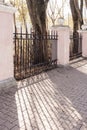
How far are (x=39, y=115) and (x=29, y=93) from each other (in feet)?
5.34

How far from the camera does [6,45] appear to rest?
21.8ft

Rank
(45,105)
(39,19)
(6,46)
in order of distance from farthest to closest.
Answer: (39,19)
(6,46)
(45,105)

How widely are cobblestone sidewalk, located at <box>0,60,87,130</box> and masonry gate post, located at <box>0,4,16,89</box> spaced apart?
0.33 metres

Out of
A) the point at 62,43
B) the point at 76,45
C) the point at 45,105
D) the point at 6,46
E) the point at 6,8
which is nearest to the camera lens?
the point at 45,105

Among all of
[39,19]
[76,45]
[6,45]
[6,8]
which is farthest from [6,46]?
[76,45]

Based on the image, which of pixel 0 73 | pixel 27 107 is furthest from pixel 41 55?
pixel 27 107

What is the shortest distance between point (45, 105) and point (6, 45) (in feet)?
7.03

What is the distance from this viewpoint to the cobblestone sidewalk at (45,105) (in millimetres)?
4438

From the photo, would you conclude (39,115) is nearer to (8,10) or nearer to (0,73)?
(0,73)

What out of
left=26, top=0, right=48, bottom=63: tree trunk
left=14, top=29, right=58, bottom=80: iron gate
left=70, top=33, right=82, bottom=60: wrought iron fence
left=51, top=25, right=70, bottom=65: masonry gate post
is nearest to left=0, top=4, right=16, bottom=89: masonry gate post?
left=14, top=29, right=58, bottom=80: iron gate

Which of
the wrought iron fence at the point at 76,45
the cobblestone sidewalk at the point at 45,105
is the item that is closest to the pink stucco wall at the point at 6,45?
the cobblestone sidewalk at the point at 45,105

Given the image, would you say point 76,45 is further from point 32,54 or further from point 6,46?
point 6,46

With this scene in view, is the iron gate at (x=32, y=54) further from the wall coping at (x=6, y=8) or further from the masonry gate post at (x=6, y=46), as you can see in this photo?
the wall coping at (x=6, y=8)

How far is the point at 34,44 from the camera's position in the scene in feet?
32.0
